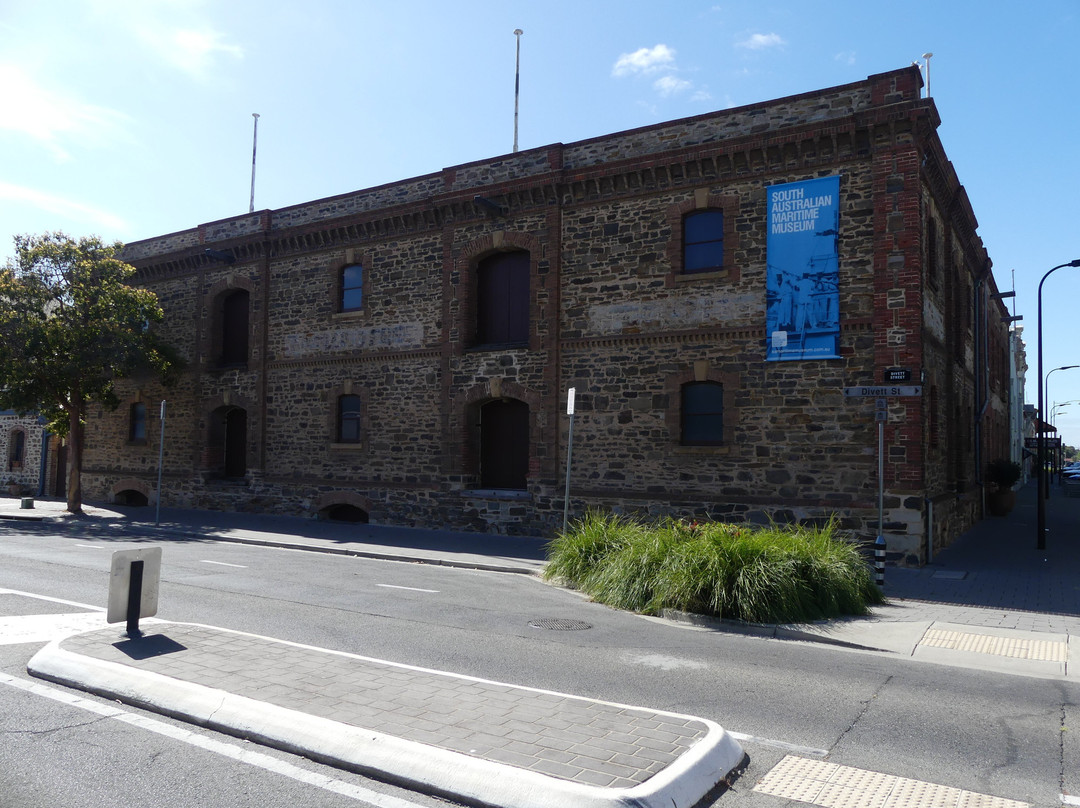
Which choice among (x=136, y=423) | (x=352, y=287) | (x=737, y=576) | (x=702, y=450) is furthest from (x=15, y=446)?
(x=737, y=576)

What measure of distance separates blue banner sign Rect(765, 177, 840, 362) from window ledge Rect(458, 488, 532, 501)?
6.57 m

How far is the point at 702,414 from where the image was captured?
16.9 metres

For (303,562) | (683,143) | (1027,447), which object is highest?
(683,143)

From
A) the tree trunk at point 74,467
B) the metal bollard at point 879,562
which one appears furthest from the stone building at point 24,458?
the metal bollard at point 879,562

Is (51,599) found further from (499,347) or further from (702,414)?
(702,414)

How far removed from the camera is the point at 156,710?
5723 millimetres

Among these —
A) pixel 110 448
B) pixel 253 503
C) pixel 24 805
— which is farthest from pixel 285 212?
pixel 24 805

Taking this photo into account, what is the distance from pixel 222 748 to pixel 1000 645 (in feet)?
26.2

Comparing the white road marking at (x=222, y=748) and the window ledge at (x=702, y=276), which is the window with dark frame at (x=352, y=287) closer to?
the window ledge at (x=702, y=276)

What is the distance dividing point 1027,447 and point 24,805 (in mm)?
54066

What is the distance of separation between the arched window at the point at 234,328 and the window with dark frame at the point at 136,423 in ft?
14.6

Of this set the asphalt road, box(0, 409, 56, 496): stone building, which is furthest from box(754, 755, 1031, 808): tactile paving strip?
box(0, 409, 56, 496): stone building

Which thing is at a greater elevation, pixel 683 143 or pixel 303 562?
pixel 683 143

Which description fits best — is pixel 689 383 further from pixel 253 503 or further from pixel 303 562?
pixel 253 503
